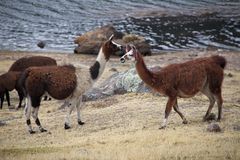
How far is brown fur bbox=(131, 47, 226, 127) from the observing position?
1424 cm

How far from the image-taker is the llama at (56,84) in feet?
48.9

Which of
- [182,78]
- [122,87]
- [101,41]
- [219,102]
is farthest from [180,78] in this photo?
[101,41]

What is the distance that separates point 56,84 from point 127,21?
97.6 ft

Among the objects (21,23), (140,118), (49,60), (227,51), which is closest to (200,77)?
(140,118)

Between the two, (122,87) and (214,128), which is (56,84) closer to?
(214,128)

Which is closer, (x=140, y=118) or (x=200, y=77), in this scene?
(x=200, y=77)

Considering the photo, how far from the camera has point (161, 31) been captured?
4059 cm

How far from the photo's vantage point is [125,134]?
13.8 meters

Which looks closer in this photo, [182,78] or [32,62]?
[182,78]

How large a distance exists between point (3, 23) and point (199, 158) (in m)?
33.7

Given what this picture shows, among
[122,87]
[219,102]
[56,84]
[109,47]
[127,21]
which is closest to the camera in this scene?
[219,102]

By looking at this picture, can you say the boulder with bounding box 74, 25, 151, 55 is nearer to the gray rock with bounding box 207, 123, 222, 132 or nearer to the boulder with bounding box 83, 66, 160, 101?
the boulder with bounding box 83, 66, 160, 101

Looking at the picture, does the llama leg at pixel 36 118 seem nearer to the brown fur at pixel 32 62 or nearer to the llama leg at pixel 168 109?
the llama leg at pixel 168 109

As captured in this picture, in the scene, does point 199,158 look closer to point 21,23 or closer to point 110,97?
point 110,97
